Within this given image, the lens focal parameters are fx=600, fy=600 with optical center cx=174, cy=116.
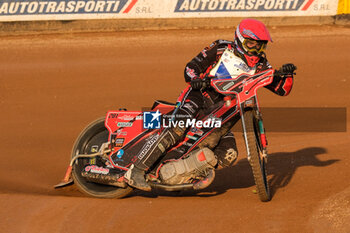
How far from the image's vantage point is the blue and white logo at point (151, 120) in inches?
295

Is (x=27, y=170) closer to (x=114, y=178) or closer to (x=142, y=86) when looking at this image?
(x=114, y=178)

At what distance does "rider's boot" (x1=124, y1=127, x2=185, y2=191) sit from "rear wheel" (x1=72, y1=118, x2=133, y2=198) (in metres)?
0.53

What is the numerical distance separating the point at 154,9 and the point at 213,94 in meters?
9.99

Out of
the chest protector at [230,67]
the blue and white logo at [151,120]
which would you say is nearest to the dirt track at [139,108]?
the blue and white logo at [151,120]

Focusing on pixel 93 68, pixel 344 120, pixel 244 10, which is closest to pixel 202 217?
pixel 344 120

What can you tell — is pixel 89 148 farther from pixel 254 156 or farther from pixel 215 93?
pixel 254 156

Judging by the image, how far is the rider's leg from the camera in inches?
284

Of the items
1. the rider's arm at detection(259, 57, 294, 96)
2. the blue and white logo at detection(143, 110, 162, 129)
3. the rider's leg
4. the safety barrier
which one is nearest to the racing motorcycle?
the blue and white logo at detection(143, 110, 162, 129)

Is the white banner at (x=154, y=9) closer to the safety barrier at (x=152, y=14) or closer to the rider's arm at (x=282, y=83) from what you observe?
the safety barrier at (x=152, y=14)

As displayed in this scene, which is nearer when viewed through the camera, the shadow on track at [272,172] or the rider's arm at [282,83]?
the rider's arm at [282,83]

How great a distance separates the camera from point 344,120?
11.4 meters

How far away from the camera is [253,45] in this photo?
7.04 meters

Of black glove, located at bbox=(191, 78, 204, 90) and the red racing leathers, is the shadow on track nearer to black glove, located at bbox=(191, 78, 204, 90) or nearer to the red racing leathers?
the red racing leathers

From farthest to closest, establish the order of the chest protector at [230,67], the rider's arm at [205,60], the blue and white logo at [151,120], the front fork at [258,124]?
the blue and white logo at [151,120] → the rider's arm at [205,60] → the chest protector at [230,67] → the front fork at [258,124]
